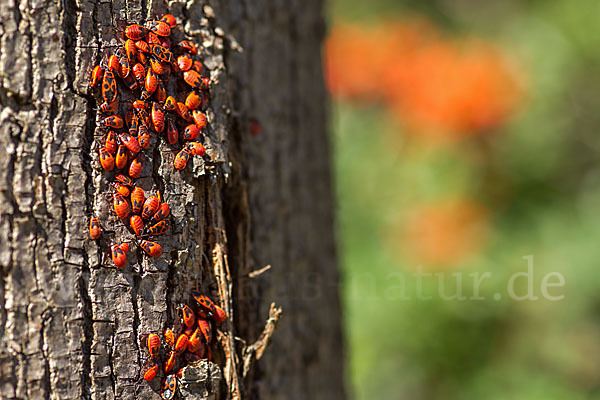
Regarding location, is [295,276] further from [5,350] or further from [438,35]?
[438,35]

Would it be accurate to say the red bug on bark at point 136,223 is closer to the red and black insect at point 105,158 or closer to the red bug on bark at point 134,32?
the red and black insect at point 105,158

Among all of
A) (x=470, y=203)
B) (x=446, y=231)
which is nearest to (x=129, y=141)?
(x=446, y=231)

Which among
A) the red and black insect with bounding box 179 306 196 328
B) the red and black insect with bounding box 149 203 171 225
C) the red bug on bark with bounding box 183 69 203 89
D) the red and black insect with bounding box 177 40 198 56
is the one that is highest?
the red and black insect with bounding box 177 40 198 56

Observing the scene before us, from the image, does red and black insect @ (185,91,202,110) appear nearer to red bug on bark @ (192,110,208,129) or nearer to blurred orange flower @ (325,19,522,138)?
red bug on bark @ (192,110,208,129)

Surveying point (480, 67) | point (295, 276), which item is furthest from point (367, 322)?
point (295, 276)

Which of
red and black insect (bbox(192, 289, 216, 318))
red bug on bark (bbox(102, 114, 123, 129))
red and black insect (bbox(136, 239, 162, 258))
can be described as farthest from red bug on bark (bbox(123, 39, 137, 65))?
red and black insect (bbox(192, 289, 216, 318))

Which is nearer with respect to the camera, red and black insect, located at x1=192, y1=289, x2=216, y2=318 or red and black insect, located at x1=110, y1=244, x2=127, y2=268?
red and black insect, located at x1=110, y1=244, x2=127, y2=268

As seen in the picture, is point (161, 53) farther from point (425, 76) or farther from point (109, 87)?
point (425, 76)
